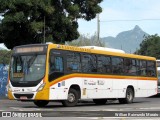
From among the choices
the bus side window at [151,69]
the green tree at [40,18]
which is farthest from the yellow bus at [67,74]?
the green tree at [40,18]

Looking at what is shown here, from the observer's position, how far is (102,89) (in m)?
24.7

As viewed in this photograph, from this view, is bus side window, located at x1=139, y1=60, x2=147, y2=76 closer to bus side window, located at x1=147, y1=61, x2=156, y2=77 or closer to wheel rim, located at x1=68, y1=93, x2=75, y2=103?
bus side window, located at x1=147, y1=61, x2=156, y2=77

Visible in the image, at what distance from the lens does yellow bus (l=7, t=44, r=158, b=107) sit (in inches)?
822

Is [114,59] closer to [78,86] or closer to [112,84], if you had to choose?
[112,84]

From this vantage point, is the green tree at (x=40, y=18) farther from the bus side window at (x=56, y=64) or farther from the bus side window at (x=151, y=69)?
the bus side window at (x=56, y=64)

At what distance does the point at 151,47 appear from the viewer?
89.4 meters

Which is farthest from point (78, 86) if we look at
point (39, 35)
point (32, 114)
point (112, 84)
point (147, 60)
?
point (32, 114)

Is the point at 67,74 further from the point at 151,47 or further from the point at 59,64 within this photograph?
the point at 151,47

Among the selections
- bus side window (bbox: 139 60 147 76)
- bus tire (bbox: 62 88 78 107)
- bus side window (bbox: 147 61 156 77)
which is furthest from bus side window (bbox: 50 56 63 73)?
bus side window (bbox: 147 61 156 77)

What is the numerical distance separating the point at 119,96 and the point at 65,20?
8231 mm

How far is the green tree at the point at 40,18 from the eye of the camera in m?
29.9

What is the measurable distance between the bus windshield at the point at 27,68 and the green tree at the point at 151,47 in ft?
223

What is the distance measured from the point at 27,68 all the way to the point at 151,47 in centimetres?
7019

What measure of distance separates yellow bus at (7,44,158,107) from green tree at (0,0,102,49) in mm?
6931
